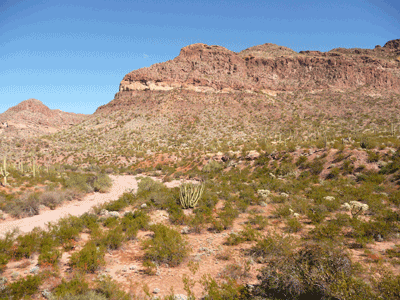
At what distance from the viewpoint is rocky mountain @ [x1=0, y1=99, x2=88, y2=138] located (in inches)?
2344

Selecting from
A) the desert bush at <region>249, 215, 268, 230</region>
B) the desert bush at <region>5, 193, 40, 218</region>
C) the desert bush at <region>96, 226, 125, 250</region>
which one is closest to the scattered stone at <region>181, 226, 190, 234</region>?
the desert bush at <region>96, 226, 125, 250</region>

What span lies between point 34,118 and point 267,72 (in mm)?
76725

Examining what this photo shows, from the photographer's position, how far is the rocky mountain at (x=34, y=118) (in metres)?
59.5

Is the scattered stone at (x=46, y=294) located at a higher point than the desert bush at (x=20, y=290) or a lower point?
lower

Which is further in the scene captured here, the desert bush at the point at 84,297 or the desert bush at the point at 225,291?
the desert bush at the point at 225,291

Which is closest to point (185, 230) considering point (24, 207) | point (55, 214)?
point (55, 214)

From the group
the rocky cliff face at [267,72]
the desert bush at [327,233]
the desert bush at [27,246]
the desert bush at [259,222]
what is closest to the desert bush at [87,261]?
the desert bush at [27,246]

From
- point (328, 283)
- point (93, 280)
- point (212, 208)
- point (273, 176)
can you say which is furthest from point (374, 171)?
point (93, 280)

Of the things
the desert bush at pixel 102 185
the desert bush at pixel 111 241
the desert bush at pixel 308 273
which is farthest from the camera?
the desert bush at pixel 102 185

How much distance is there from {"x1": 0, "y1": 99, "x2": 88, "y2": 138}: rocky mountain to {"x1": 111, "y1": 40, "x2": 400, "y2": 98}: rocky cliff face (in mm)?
27390

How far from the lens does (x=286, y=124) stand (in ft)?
137

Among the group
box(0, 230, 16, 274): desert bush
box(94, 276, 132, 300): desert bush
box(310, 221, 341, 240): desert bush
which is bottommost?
box(310, 221, 341, 240): desert bush

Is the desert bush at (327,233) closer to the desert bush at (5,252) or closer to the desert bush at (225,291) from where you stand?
the desert bush at (225,291)

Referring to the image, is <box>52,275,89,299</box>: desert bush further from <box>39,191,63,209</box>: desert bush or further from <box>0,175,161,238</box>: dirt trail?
<box>39,191,63,209</box>: desert bush
